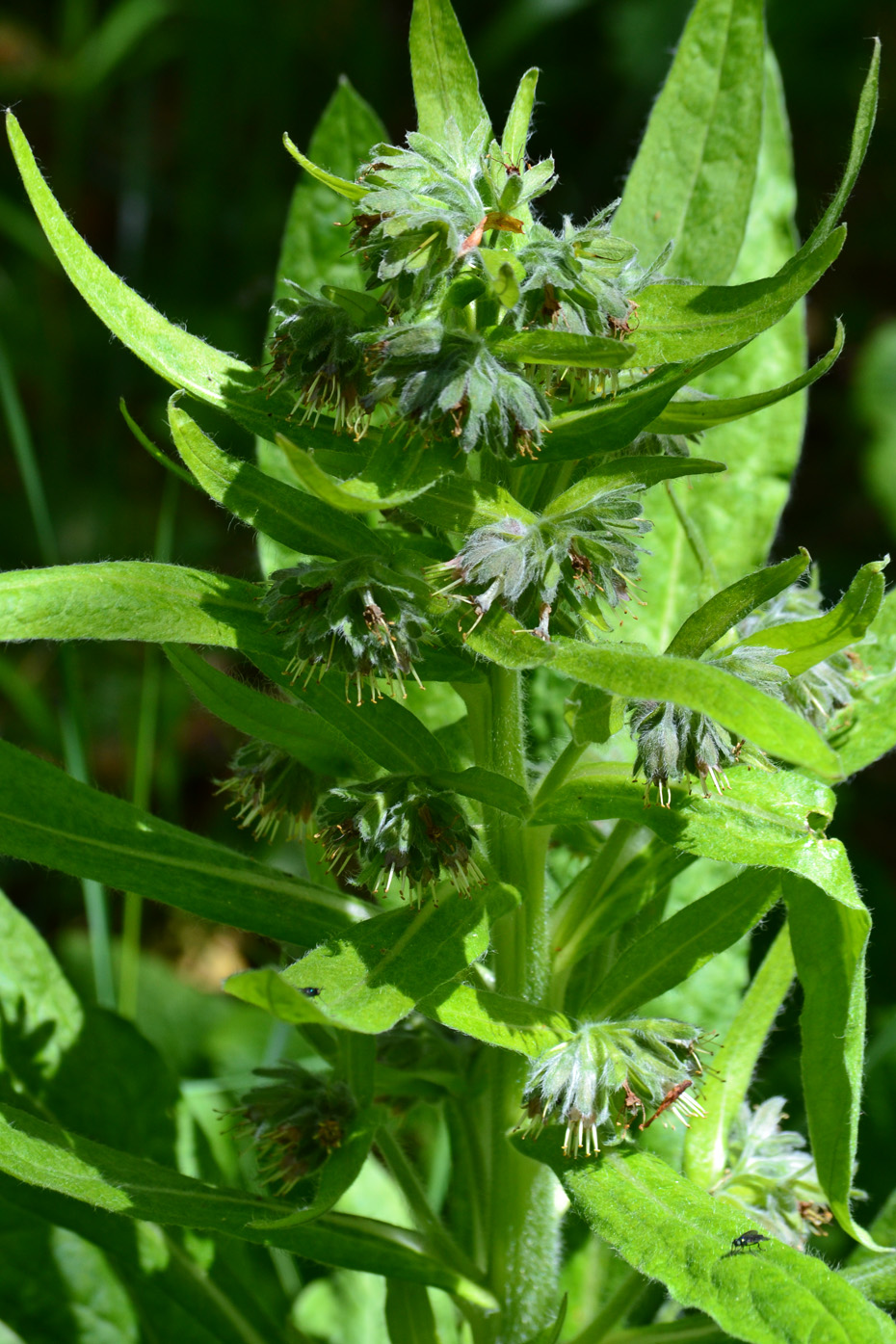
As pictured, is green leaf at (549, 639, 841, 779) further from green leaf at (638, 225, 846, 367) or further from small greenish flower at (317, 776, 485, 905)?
green leaf at (638, 225, 846, 367)

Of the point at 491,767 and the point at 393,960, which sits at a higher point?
the point at 491,767

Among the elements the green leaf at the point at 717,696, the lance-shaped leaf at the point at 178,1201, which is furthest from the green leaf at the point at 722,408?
the lance-shaped leaf at the point at 178,1201

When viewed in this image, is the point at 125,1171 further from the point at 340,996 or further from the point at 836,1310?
the point at 836,1310

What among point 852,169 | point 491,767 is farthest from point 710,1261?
point 852,169

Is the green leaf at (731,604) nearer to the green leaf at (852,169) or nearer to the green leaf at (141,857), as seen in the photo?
the green leaf at (852,169)

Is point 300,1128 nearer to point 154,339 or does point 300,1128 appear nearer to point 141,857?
point 141,857
